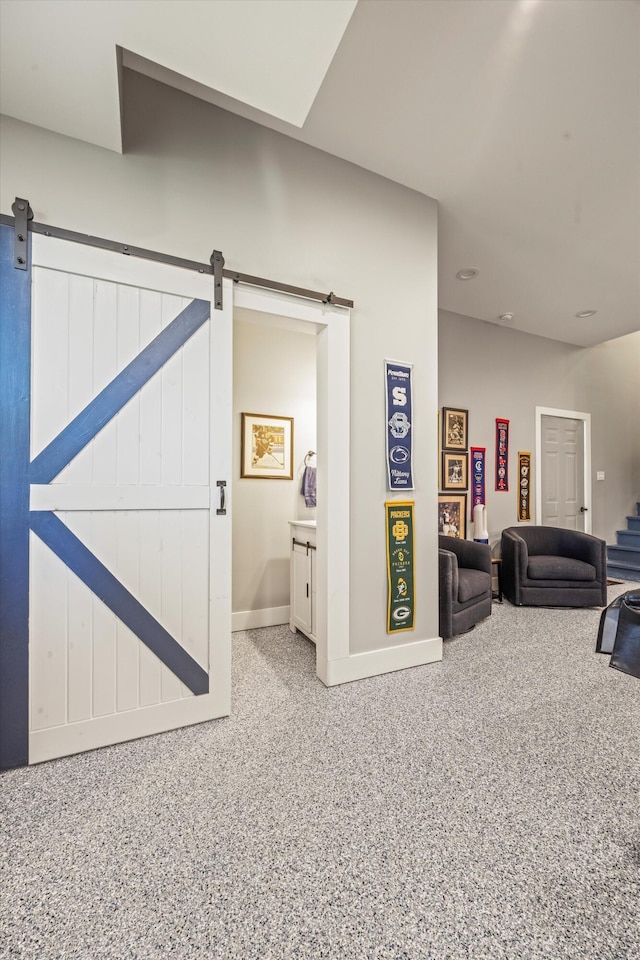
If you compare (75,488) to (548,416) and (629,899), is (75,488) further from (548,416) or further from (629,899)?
(548,416)

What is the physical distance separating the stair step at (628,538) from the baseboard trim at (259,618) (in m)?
5.44

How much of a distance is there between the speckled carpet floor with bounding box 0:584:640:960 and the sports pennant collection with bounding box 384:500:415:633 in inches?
19.7

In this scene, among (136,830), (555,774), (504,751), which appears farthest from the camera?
(504,751)

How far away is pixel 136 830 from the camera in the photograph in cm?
147

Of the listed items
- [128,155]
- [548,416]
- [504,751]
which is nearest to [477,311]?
[548,416]

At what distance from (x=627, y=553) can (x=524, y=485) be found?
2.19 m

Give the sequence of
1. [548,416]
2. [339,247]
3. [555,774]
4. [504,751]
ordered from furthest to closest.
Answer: [548,416] → [339,247] → [504,751] → [555,774]

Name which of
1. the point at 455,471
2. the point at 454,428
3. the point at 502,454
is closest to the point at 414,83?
the point at 454,428

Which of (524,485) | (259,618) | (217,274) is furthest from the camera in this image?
(524,485)

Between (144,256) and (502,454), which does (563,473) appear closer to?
(502,454)

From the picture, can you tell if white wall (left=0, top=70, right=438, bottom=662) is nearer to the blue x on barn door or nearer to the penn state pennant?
the penn state pennant

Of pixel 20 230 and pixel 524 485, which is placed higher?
pixel 20 230

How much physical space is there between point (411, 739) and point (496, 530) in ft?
12.0

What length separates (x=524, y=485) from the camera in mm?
5379
